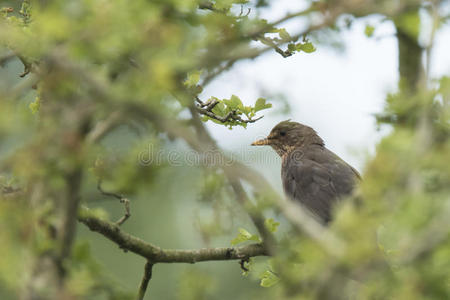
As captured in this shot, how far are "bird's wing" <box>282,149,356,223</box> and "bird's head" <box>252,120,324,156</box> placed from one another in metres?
0.59

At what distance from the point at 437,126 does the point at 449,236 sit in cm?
108

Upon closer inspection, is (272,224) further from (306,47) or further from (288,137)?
(288,137)

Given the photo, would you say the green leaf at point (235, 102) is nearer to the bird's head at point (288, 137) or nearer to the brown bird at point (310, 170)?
the brown bird at point (310, 170)

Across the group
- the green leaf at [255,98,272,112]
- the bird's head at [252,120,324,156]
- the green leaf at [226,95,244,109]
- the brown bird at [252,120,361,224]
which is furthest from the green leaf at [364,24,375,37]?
the bird's head at [252,120,324,156]

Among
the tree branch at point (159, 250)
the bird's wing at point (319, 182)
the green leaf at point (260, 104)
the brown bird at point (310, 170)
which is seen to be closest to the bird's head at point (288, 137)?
the brown bird at point (310, 170)

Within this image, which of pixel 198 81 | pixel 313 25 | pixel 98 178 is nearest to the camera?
pixel 313 25

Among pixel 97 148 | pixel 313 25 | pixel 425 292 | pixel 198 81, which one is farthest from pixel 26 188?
pixel 198 81

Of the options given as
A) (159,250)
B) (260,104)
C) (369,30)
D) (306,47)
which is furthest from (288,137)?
(306,47)

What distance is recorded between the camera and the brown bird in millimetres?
6898

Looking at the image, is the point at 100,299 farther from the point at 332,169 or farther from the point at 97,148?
the point at 332,169

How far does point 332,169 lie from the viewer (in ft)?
24.1

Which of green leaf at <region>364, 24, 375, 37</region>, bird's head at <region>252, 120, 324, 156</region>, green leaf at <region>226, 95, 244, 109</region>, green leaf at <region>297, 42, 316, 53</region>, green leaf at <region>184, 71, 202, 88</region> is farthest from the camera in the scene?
bird's head at <region>252, 120, 324, 156</region>

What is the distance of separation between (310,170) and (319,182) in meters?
0.34

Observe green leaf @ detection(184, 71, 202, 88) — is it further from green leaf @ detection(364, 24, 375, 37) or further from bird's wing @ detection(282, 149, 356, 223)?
bird's wing @ detection(282, 149, 356, 223)
